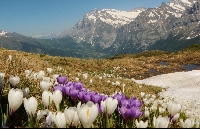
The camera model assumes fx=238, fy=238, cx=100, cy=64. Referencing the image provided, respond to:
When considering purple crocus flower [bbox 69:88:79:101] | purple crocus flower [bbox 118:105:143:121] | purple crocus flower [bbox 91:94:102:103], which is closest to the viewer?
purple crocus flower [bbox 118:105:143:121]

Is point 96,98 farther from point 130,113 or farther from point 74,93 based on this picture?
point 130,113

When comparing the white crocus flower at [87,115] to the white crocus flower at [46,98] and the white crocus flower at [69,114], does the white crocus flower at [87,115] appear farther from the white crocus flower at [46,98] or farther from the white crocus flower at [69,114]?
the white crocus flower at [46,98]

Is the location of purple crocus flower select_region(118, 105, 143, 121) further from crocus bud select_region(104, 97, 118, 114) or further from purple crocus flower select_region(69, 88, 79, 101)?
purple crocus flower select_region(69, 88, 79, 101)

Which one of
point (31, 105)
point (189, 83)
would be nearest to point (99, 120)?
point (31, 105)

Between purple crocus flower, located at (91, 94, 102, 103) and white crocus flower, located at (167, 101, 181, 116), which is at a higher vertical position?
purple crocus flower, located at (91, 94, 102, 103)

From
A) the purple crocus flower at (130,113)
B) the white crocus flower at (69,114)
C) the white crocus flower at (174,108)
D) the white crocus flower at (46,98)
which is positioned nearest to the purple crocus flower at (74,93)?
the white crocus flower at (46,98)

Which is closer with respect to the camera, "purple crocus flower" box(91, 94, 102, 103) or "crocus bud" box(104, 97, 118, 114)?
"crocus bud" box(104, 97, 118, 114)

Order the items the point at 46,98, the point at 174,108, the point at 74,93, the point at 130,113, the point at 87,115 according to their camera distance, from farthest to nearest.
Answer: the point at 74,93, the point at 46,98, the point at 174,108, the point at 130,113, the point at 87,115

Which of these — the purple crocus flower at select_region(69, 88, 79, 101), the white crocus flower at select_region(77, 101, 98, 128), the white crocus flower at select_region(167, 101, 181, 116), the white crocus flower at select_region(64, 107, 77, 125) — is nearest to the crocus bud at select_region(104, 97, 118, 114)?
the white crocus flower at select_region(64, 107, 77, 125)

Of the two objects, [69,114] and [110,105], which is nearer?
[69,114]

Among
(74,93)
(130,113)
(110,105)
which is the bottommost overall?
(130,113)

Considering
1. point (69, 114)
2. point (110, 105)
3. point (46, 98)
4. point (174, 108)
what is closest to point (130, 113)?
point (110, 105)

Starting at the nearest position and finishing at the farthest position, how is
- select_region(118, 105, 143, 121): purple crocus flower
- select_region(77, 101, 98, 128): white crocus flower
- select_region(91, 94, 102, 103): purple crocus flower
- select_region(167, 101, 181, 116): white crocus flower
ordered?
select_region(77, 101, 98, 128): white crocus flower, select_region(118, 105, 143, 121): purple crocus flower, select_region(167, 101, 181, 116): white crocus flower, select_region(91, 94, 102, 103): purple crocus flower

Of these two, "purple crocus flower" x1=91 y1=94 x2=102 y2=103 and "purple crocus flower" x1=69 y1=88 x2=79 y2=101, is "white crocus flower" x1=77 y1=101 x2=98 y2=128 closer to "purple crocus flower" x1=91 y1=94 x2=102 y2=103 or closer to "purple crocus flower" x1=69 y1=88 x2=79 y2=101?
"purple crocus flower" x1=91 y1=94 x2=102 y2=103
